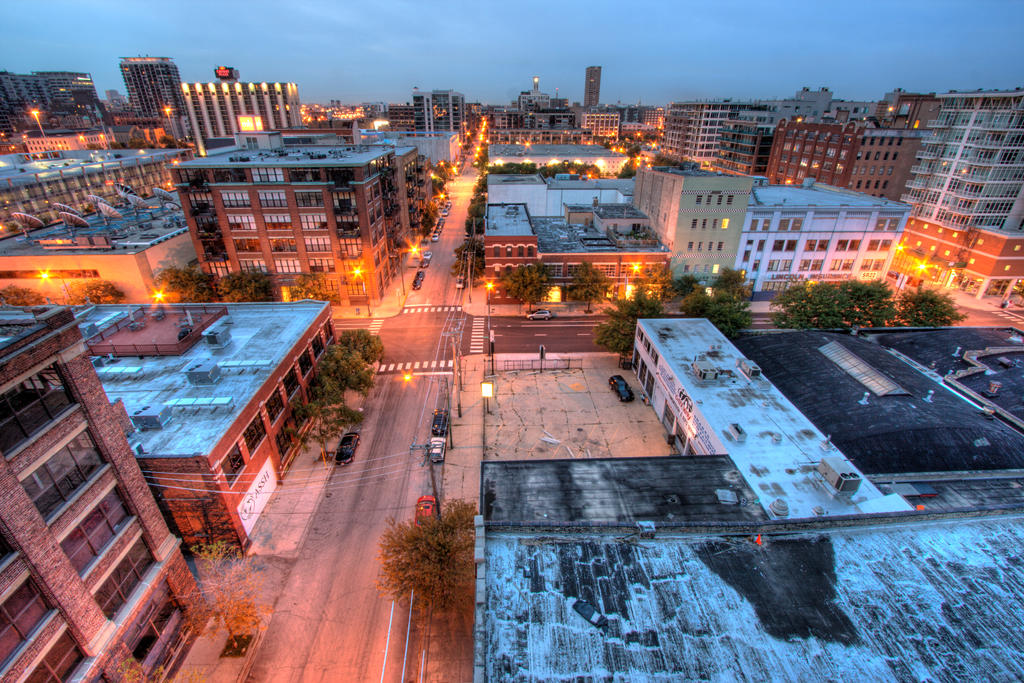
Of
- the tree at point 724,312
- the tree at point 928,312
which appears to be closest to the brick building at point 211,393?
the tree at point 724,312

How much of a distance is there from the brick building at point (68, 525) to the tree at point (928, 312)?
230 ft

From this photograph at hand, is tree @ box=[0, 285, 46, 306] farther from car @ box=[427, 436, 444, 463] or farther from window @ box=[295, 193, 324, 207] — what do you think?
car @ box=[427, 436, 444, 463]

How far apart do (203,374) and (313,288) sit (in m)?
30.0

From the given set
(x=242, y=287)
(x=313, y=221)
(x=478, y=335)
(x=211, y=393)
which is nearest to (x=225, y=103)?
(x=313, y=221)

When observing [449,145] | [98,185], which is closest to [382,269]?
[98,185]

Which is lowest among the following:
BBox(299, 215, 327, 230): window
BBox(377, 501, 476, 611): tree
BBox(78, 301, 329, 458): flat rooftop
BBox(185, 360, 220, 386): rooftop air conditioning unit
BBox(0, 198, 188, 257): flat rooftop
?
BBox(377, 501, 476, 611): tree

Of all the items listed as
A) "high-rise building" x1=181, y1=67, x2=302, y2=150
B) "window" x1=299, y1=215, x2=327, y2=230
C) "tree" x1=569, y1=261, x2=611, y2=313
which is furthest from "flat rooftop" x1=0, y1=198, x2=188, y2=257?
"high-rise building" x1=181, y1=67, x2=302, y2=150

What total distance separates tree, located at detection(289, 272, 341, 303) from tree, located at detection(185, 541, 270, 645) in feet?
129

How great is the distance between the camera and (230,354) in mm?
35906

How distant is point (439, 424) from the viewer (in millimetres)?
39156

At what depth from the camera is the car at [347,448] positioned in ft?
117

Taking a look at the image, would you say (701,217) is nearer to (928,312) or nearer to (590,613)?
(928,312)

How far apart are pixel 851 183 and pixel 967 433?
3468 inches

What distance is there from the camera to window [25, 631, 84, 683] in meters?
16.6
